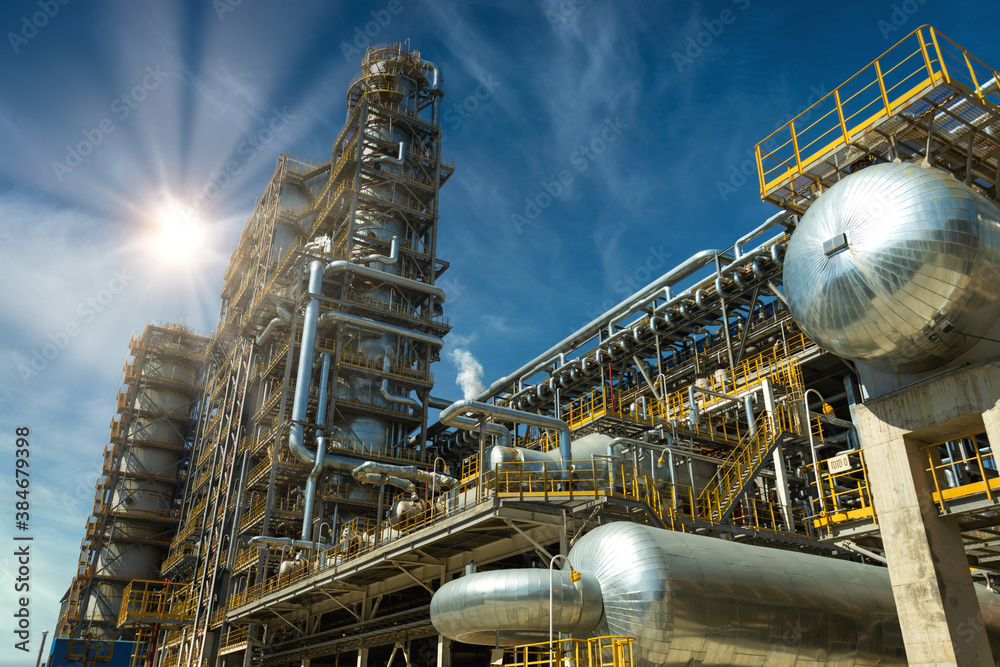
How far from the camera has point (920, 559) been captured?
1216 centimetres

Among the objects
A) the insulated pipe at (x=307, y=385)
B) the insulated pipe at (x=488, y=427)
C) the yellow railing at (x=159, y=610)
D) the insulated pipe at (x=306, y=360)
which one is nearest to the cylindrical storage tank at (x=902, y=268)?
the insulated pipe at (x=488, y=427)

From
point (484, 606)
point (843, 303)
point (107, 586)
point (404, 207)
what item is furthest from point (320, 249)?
point (843, 303)

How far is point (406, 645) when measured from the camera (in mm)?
22812

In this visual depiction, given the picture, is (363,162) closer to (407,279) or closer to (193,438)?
(407,279)

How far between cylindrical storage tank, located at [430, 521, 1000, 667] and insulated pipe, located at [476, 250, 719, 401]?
18.1m

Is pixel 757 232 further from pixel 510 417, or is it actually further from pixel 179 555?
pixel 179 555

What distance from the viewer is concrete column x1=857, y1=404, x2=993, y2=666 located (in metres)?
11.7

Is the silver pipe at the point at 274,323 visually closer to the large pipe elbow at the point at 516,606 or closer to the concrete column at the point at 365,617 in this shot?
the concrete column at the point at 365,617

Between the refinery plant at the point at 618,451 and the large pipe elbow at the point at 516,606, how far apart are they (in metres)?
0.06

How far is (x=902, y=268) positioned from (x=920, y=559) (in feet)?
15.7

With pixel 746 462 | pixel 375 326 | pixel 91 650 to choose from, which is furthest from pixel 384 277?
pixel 91 650

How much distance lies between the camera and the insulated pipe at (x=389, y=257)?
43.2 metres

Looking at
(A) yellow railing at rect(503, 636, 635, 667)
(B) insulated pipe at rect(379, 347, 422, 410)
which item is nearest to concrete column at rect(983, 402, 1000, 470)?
(A) yellow railing at rect(503, 636, 635, 667)

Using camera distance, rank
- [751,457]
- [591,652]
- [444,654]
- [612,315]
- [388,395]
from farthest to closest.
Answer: [388,395] → [612,315] → [751,457] → [444,654] → [591,652]
